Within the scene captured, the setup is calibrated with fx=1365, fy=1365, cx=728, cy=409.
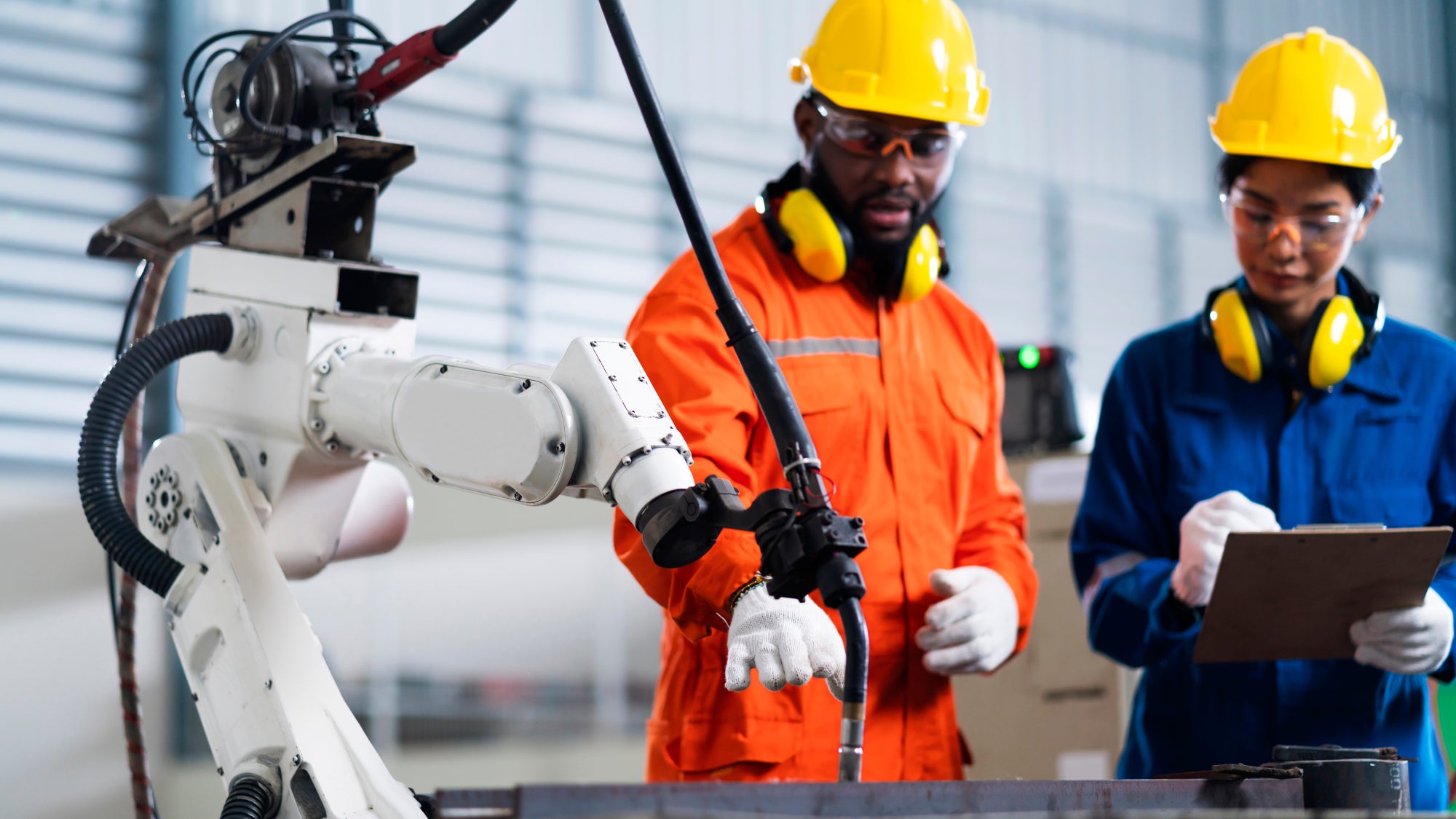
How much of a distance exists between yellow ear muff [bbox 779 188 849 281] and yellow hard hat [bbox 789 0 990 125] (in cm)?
15

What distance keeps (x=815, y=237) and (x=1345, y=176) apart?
2.63 feet

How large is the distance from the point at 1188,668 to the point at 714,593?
88 cm

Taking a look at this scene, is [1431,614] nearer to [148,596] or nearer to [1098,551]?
[1098,551]

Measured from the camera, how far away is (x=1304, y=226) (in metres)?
1.92

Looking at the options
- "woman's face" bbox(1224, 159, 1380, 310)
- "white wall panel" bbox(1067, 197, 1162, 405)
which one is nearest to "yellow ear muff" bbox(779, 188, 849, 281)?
"woman's face" bbox(1224, 159, 1380, 310)

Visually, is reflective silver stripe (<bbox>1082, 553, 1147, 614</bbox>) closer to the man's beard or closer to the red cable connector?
the man's beard

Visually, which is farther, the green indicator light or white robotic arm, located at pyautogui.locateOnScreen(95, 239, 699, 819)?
the green indicator light

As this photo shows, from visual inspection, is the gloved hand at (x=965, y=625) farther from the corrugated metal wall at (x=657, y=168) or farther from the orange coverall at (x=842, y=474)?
the corrugated metal wall at (x=657, y=168)

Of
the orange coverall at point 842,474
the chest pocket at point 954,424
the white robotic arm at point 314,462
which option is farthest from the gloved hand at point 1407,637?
the white robotic arm at point 314,462

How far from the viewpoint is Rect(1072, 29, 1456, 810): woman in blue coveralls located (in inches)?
73.0

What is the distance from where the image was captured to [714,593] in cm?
136

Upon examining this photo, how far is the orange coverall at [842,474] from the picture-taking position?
1.59m

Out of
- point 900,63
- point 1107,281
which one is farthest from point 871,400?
point 1107,281

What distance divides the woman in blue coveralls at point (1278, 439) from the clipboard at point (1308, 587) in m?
0.10
